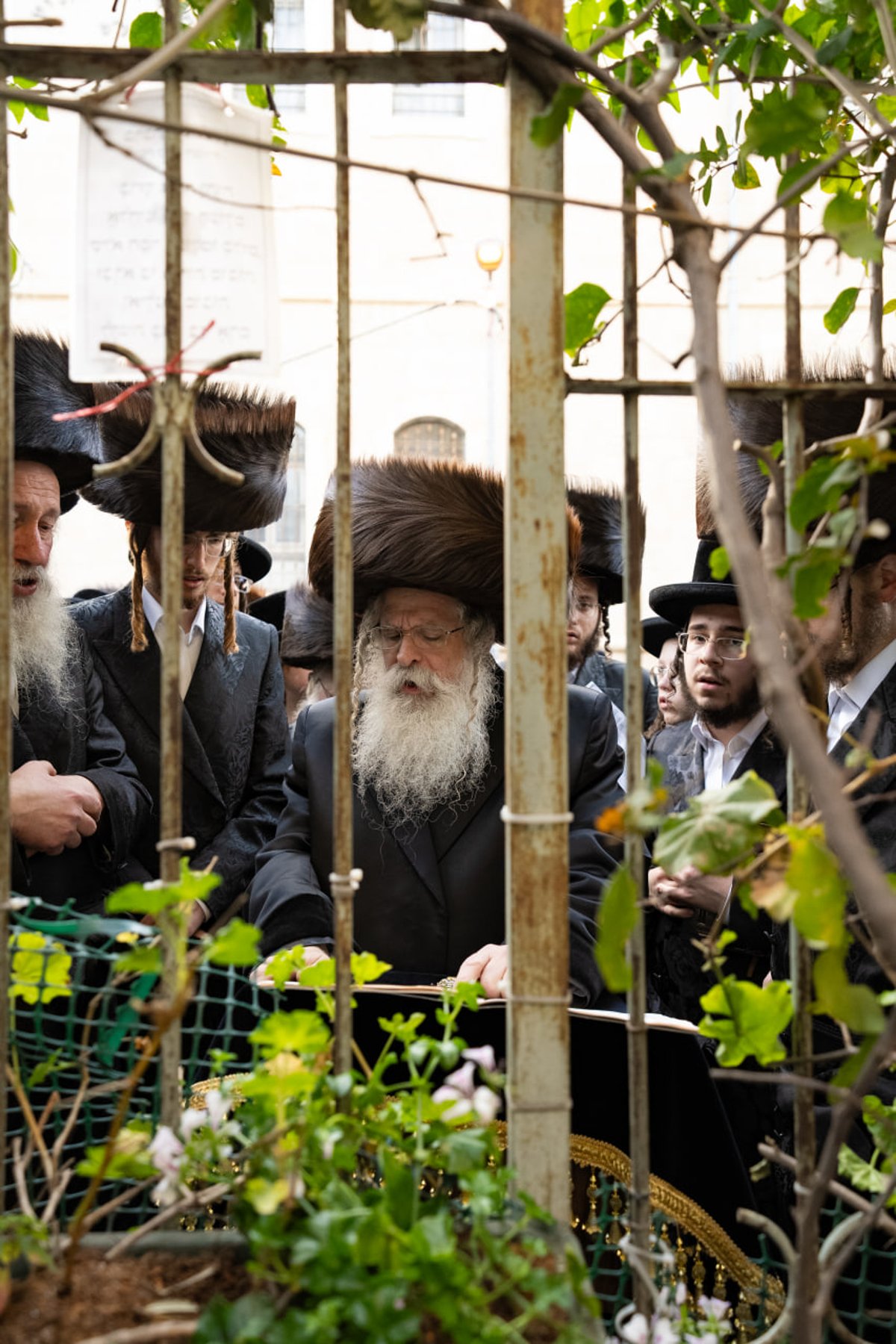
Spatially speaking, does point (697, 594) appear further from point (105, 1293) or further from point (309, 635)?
point (105, 1293)

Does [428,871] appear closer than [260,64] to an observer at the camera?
No

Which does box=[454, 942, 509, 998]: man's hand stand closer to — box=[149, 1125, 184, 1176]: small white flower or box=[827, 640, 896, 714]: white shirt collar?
box=[827, 640, 896, 714]: white shirt collar

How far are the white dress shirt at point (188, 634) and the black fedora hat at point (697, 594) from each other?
59.6 inches

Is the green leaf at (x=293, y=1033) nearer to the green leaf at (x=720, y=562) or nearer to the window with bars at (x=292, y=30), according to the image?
the green leaf at (x=720, y=562)

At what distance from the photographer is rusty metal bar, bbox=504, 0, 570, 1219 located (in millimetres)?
1620

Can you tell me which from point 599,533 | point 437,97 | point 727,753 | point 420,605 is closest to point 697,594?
point 727,753

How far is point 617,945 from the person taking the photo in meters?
1.34

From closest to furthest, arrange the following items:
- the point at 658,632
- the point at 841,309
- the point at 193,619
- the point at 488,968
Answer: the point at 841,309, the point at 488,968, the point at 193,619, the point at 658,632

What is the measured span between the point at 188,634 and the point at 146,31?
2.21 meters

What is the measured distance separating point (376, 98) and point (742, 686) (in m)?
18.4

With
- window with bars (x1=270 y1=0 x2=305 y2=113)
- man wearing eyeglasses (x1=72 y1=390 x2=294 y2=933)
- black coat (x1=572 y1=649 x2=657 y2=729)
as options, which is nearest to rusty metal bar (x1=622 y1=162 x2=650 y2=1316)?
man wearing eyeglasses (x1=72 y1=390 x2=294 y2=933)

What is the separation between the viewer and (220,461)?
13.1 ft

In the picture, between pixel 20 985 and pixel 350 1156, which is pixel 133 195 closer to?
pixel 20 985

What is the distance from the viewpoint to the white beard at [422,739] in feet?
12.1
